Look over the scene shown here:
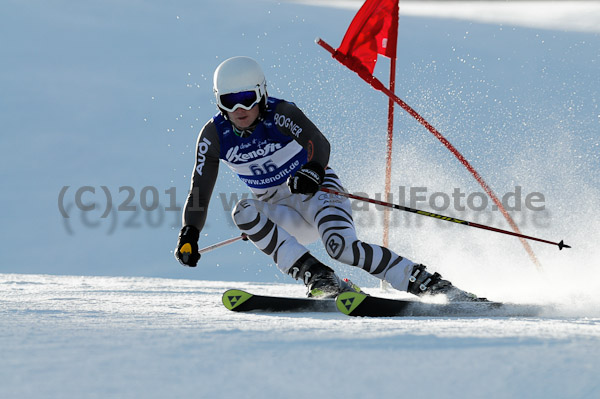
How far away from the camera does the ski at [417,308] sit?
10.8 feet

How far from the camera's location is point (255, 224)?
3.89 m

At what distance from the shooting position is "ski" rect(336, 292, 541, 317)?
3283mm

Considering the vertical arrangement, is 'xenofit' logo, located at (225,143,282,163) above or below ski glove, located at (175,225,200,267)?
above

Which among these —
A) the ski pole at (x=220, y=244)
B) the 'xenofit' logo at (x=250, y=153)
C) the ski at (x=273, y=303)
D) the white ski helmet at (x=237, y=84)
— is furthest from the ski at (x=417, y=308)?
the ski pole at (x=220, y=244)

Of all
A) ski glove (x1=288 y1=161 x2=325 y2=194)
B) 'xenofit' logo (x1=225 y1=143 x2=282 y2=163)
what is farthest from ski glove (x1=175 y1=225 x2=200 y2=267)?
ski glove (x1=288 y1=161 x2=325 y2=194)

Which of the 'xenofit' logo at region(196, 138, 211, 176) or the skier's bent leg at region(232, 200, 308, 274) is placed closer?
the skier's bent leg at region(232, 200, 308, 274)

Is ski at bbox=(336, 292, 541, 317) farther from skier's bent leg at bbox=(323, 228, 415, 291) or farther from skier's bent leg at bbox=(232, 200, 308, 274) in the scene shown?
skier's bent leg at bbox=(232, 200, 308, 274)

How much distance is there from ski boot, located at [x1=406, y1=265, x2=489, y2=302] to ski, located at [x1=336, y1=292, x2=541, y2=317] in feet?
A: 0.57

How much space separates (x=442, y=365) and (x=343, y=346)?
1.13ft

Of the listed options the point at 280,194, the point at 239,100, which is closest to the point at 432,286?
the point at 280,194

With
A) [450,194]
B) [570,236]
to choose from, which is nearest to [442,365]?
[570,236]

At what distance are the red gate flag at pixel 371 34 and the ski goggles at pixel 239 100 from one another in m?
1.96

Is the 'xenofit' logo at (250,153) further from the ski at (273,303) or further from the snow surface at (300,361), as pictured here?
the snow surface at (300,361)

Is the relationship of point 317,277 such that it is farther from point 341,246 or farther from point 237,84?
point 237,84
